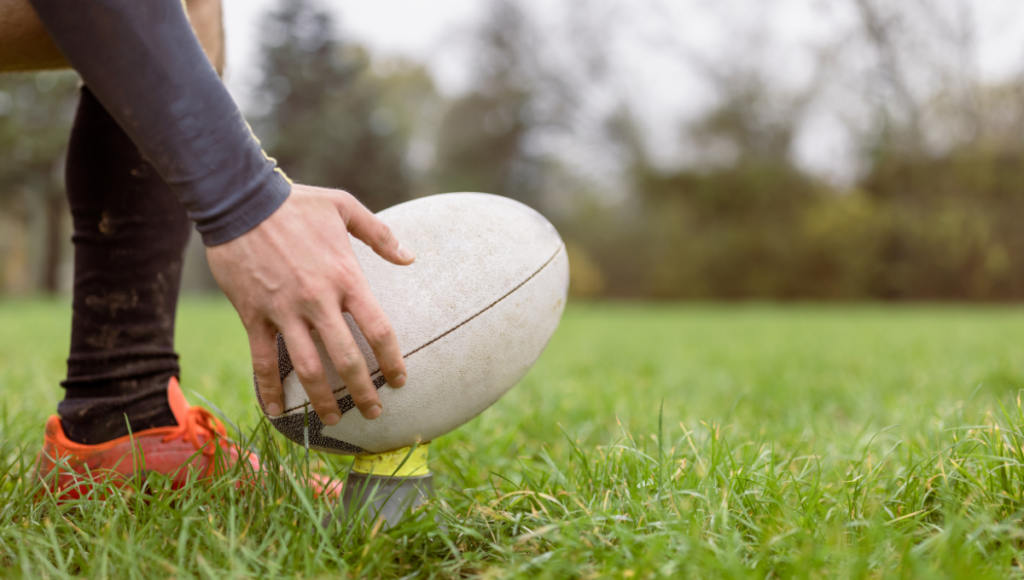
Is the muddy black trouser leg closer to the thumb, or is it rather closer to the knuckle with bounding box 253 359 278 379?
the knuckle with bounding box 253 359 278 379

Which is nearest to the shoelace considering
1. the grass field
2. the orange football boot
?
the orange football boot

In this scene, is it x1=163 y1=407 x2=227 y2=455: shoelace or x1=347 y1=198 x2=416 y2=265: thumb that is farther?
x1=163 y1=407 x2=227 y2=455: shoelace

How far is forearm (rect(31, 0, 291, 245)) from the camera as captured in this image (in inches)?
35.4

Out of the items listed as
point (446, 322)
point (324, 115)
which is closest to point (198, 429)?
point (446, 322)

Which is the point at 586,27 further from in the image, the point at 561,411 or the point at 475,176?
the point at 561,411

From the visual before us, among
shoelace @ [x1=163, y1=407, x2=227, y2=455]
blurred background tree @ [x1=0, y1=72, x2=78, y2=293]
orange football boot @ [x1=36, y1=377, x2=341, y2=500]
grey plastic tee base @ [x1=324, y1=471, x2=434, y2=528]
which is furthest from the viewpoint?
blurred background tree @ [x1=0, y1=72, x2=78, y2=293]

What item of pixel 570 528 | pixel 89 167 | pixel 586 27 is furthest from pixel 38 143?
pixel 570 528

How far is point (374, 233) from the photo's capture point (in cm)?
100

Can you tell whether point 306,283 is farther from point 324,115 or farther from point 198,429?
point 324,115

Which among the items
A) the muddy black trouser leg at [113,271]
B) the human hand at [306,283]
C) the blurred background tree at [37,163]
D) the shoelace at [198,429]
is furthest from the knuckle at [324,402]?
the blurred background tree at [37,163]

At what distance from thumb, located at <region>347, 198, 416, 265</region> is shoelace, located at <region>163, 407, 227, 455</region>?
1.97ft

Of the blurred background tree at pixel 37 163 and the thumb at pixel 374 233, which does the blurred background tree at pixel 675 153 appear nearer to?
the blurred background tree at pixel 37 163

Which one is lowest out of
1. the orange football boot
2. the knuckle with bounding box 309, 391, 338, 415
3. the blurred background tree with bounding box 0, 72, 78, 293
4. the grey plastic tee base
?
the blurred background tree with bounding box 0, 72, 78, 293

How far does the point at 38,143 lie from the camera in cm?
1484
